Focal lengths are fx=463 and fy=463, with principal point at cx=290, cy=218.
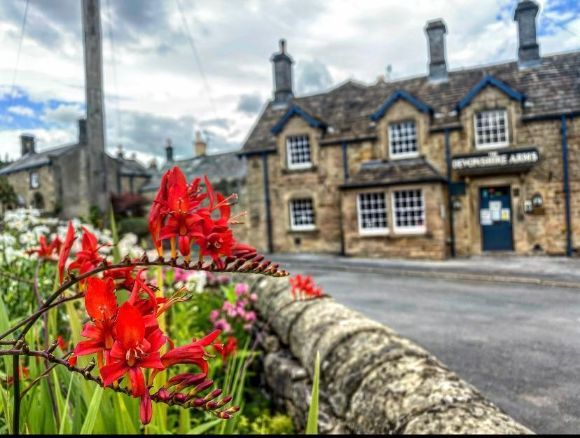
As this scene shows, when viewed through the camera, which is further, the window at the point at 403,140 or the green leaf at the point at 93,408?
the window at the point at 403,140

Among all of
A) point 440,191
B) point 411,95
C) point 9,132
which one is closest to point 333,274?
point 440,191

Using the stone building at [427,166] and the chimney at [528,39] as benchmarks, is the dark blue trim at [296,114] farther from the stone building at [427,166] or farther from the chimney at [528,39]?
the chimney at [528,39]

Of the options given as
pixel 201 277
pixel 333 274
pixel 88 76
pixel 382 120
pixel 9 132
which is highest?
pixel 382 120

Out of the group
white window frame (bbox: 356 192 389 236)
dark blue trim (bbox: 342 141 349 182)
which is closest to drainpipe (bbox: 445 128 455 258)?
white window frame (bbox: 356 192 389 236)

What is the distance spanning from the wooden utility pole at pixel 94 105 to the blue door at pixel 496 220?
14139 mm

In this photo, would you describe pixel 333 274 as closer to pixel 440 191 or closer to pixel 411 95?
pixel 440 191

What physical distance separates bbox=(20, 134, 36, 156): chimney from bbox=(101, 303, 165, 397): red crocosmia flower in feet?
3.20

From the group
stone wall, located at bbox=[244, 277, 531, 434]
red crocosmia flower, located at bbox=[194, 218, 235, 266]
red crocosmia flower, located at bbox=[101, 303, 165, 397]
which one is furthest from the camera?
stone wall, located at bbox=[244, 277, 531, 434]

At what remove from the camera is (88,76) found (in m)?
3.69

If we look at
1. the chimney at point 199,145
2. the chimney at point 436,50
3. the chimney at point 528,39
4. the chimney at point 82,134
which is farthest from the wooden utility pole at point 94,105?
the chimney at point 199,145

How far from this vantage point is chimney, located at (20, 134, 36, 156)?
1385mm

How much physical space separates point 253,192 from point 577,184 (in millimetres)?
12305

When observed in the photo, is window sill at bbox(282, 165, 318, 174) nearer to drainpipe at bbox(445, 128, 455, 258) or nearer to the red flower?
drainpipe at bbox(445, 128, 455, 258)

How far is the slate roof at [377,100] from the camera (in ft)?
50.9
